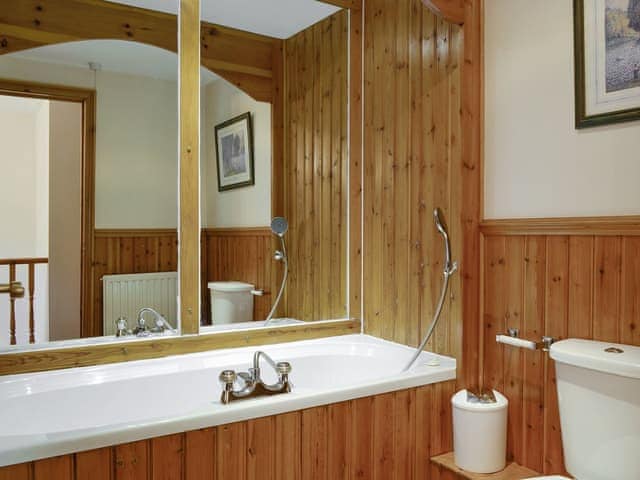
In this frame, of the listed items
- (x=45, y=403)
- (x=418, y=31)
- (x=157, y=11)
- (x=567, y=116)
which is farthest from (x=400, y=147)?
(x=45, y=403)

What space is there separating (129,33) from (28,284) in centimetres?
118

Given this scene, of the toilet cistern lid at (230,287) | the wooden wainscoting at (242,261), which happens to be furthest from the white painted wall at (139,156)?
the toilet cistern lid at (230,287)

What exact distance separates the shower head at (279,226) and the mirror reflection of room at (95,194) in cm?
58

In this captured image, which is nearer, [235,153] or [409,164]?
[409,164]

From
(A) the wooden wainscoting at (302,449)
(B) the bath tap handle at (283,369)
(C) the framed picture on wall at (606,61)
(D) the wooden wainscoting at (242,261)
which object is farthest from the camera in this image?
(D) the wooden wainscoting at (242,261)

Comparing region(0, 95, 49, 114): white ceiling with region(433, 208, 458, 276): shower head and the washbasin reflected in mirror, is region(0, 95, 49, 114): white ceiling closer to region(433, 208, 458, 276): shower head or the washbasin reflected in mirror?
the washbasin reflected in mirror

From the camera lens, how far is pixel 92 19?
7.48 feet

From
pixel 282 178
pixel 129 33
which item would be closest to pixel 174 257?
pixel 282 178

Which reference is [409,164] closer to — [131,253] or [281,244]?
[281,244]

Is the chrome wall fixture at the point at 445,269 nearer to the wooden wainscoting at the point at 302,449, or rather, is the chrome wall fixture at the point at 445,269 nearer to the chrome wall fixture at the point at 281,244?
the wooden wainscoting at the point at 302,449

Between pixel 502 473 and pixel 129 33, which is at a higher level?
pixel 129 33

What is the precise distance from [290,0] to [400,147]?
3.15 ft

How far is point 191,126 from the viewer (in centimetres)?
242

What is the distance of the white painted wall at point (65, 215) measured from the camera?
228 cm
